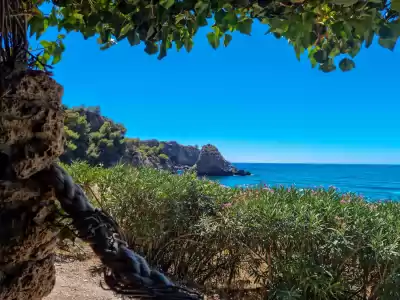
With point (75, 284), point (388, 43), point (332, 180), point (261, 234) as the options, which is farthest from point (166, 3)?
point (332, 180)

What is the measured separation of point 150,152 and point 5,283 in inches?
608

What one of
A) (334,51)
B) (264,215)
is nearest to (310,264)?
(264,215)

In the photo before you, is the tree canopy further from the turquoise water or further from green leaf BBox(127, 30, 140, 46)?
the turquoise water

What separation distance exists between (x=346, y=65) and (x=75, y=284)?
337 cm

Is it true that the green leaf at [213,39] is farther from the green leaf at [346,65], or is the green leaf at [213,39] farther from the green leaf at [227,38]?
the green leaf at [346,65]

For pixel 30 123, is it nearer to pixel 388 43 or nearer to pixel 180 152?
pixel 388 43

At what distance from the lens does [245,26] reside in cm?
113

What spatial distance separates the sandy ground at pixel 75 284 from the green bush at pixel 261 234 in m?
0.82

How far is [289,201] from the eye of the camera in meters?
4.13

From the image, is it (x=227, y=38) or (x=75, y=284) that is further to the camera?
(x=75, y=284)

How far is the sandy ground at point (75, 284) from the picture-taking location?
3086mm

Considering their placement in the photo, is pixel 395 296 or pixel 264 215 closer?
pixel 395 296

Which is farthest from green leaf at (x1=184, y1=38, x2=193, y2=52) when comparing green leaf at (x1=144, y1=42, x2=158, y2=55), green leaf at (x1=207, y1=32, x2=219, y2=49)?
green leaf at (x1=144, y1=42, x2=158, y2=55)

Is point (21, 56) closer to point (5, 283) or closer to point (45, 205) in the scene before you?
point (45, 205)
